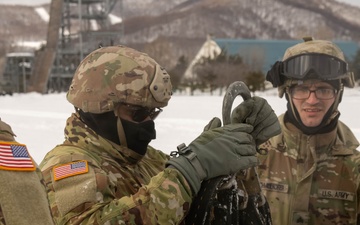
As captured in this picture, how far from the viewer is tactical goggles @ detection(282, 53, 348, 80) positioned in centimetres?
317

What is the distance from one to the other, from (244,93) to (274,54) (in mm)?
74668

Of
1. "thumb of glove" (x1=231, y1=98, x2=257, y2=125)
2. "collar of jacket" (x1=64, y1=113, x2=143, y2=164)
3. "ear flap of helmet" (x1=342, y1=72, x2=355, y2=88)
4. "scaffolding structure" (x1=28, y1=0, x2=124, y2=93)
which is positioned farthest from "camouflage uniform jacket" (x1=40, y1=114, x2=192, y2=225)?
"scaffolding structure" (x1=28, y1=0, x2=124, y2=93)

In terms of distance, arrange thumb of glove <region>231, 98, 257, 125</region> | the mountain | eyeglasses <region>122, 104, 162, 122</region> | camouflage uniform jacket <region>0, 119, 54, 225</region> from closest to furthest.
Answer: camouflage uniform jacket <region>0, 119, 54, 225</region> → thumb of glove <region>231, 98, 257, 125</region> → eyeglasses <region>122, 104, 162, 122</region> → the mountain

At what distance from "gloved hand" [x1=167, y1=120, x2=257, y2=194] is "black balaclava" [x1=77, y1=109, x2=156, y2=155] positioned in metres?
0.31

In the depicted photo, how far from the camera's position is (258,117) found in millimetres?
2135

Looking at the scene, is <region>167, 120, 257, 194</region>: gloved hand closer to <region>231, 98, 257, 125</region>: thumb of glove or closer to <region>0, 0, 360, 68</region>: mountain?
<region>231, 98, 257, 125</region>: thumb of glove

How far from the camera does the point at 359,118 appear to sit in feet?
46.9

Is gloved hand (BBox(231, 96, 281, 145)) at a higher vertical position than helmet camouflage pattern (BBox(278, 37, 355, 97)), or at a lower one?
lower

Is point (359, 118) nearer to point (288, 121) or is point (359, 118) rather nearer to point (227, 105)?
point (288, 121)

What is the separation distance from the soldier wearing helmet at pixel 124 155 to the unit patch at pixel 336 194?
3.55 ft

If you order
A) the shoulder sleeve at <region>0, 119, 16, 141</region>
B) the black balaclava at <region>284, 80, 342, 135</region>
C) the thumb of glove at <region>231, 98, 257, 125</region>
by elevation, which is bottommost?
the black balaclava at <region>284, 80, 342, 135</region>

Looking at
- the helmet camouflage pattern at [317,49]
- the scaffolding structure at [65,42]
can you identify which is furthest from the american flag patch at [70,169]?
the scaffolding structure at [65,42]

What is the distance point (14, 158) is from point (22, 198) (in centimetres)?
10

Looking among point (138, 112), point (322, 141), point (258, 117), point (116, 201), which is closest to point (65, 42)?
point (322, 141)
